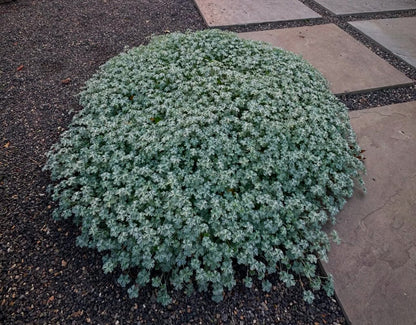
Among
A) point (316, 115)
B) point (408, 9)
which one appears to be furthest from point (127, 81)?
point (408, 9)

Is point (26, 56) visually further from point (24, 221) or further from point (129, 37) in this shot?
point (24, 221)

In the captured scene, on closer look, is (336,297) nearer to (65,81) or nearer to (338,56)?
(338,56)

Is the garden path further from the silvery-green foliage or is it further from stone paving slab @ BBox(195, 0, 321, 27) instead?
the silvery-green foliage

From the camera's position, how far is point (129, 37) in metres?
4.08

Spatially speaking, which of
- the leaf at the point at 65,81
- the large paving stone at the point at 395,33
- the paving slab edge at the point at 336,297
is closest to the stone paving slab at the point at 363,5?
the large paving stone at the point at 395,33

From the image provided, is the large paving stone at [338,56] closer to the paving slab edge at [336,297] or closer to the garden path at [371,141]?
the garden path at [371,141]

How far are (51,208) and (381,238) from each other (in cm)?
246

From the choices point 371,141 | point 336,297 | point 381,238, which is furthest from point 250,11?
Answer: point 336,297

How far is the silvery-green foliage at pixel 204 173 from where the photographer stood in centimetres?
186

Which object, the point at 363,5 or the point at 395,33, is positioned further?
the point at 363,5

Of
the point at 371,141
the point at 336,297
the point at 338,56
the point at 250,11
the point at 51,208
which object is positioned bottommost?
the point at 336,297

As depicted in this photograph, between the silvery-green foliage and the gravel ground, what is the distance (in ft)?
0.41

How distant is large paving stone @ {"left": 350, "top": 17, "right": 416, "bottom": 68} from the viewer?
13.2 feet

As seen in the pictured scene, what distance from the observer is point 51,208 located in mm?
2256
